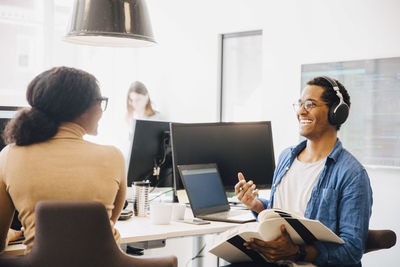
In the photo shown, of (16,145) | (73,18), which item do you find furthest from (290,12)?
(16,145)

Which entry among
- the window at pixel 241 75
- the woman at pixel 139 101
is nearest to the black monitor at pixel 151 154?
the window at pixel 241 75

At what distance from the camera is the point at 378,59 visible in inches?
177

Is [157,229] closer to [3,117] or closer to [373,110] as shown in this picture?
[3,117]

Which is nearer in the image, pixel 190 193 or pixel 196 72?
pixel 190 193

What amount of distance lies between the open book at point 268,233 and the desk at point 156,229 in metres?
0.29

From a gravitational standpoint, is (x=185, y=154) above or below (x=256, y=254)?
above

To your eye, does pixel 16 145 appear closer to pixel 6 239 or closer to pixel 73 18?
pixel 6 239

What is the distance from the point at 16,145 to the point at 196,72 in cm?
436

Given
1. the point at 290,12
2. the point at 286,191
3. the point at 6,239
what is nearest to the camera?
the point at 6,239

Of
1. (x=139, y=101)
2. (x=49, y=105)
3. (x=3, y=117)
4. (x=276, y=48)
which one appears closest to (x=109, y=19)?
(x=3, y=117)

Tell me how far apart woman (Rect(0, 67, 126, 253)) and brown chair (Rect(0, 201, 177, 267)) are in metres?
0.11

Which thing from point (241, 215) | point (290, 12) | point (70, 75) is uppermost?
point (290, 12)

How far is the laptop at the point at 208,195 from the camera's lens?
2726mm

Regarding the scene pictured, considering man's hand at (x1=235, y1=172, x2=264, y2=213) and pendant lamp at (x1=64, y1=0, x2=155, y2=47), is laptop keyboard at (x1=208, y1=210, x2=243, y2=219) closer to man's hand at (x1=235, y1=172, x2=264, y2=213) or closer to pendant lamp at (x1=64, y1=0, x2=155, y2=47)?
man's hand at (x1=235, y1=172, x2=264, y2=213)
